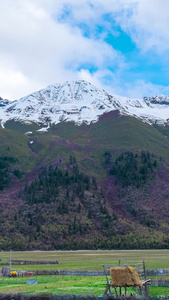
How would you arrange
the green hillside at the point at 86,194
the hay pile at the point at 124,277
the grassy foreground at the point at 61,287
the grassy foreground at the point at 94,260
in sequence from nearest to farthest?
the hay pile at the point at 124,277, the grassy foreground at the point at 61,287, the grassy foreground at the point at 94,260, the green hillside at the point at 86,194

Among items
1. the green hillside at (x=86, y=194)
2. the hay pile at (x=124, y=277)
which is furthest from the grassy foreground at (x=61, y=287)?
the green hillside at (x=86, y=194)

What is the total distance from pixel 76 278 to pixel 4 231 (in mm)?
60254

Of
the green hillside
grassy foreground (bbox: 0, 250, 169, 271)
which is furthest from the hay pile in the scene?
the green hillside

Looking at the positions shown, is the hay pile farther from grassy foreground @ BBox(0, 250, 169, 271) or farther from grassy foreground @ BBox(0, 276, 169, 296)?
grassy foreground @ BBox(0, 250, 169, 271)

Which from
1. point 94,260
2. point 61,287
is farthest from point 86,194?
point 61,287

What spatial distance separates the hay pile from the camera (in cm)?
2747

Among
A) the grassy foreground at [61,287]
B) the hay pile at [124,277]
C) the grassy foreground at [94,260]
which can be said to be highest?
the hay pile at [124,277]

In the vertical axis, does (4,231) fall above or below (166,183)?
below

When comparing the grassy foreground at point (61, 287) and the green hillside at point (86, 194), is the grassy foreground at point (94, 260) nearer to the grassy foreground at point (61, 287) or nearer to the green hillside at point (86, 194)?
the grassy foreground at point (61, 287)

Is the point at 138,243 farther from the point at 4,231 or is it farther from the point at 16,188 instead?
the point at 16,188

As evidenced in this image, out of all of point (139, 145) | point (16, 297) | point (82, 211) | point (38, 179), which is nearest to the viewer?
point (16, 297)

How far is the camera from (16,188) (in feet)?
440

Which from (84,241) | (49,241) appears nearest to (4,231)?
(49,241)

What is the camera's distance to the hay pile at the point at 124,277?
2747cm
